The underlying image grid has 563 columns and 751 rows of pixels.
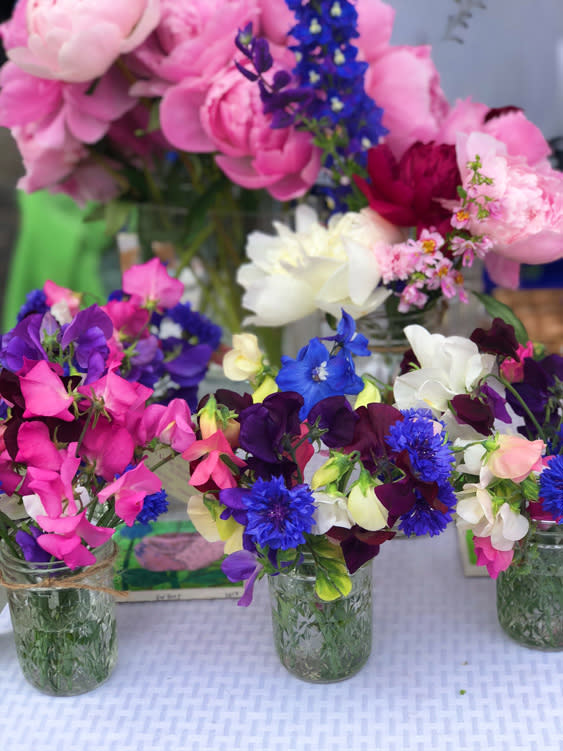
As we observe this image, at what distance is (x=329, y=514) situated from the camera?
0.46 meters

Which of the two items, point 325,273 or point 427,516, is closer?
point 427,516

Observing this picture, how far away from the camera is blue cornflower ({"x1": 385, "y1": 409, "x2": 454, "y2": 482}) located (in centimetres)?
44

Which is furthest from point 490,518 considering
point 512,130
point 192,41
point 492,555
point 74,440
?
point 192,41

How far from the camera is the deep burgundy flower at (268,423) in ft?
1.51

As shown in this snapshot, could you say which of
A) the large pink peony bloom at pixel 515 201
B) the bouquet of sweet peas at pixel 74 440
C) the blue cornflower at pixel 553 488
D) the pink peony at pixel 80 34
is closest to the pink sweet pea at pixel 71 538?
the bouquet of sweet peas at pixel 74 440

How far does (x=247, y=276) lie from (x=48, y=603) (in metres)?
0.31

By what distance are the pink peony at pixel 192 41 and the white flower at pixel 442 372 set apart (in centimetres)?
38

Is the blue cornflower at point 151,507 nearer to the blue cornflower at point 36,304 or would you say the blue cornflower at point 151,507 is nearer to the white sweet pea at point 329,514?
the white sweet pea at point 329,514

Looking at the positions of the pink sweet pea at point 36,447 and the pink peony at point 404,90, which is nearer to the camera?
the pink sweet pea at point 36,447

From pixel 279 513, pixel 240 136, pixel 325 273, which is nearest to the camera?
pixel 279 513

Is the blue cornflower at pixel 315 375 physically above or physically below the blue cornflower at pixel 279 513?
above

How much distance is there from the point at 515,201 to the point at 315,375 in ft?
0.73

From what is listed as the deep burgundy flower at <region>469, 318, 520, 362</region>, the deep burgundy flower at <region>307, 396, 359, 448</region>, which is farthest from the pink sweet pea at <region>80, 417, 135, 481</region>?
the deep burgundy flower at <region>469, 318, 520, 362</region>

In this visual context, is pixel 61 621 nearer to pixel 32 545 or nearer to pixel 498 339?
pixel 32 545
